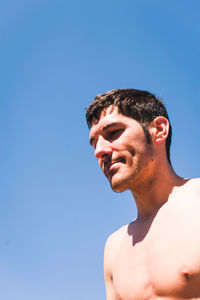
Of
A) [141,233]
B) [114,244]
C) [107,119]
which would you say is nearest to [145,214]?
[141,233]

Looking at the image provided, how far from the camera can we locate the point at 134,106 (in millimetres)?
3941

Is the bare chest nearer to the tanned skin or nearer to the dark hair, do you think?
the tanned skin

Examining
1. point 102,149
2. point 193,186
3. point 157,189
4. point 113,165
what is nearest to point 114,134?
point 102,149

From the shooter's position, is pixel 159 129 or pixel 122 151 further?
pixel 159 129

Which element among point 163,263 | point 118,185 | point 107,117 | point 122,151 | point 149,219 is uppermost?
point 107,117

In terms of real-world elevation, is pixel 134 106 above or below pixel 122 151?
above

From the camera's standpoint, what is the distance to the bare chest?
2912mm

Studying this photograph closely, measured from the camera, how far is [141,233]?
3.66 m

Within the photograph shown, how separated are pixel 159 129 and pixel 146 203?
87cm

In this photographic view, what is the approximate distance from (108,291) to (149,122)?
6.40 ft

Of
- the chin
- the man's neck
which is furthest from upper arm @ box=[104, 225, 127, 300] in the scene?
the chin

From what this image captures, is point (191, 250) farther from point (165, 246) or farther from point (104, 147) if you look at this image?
point (104, 147)

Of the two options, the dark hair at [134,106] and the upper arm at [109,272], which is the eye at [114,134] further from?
the upper arm at [109,272]

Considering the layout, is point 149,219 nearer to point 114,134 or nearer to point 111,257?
point 111,257
